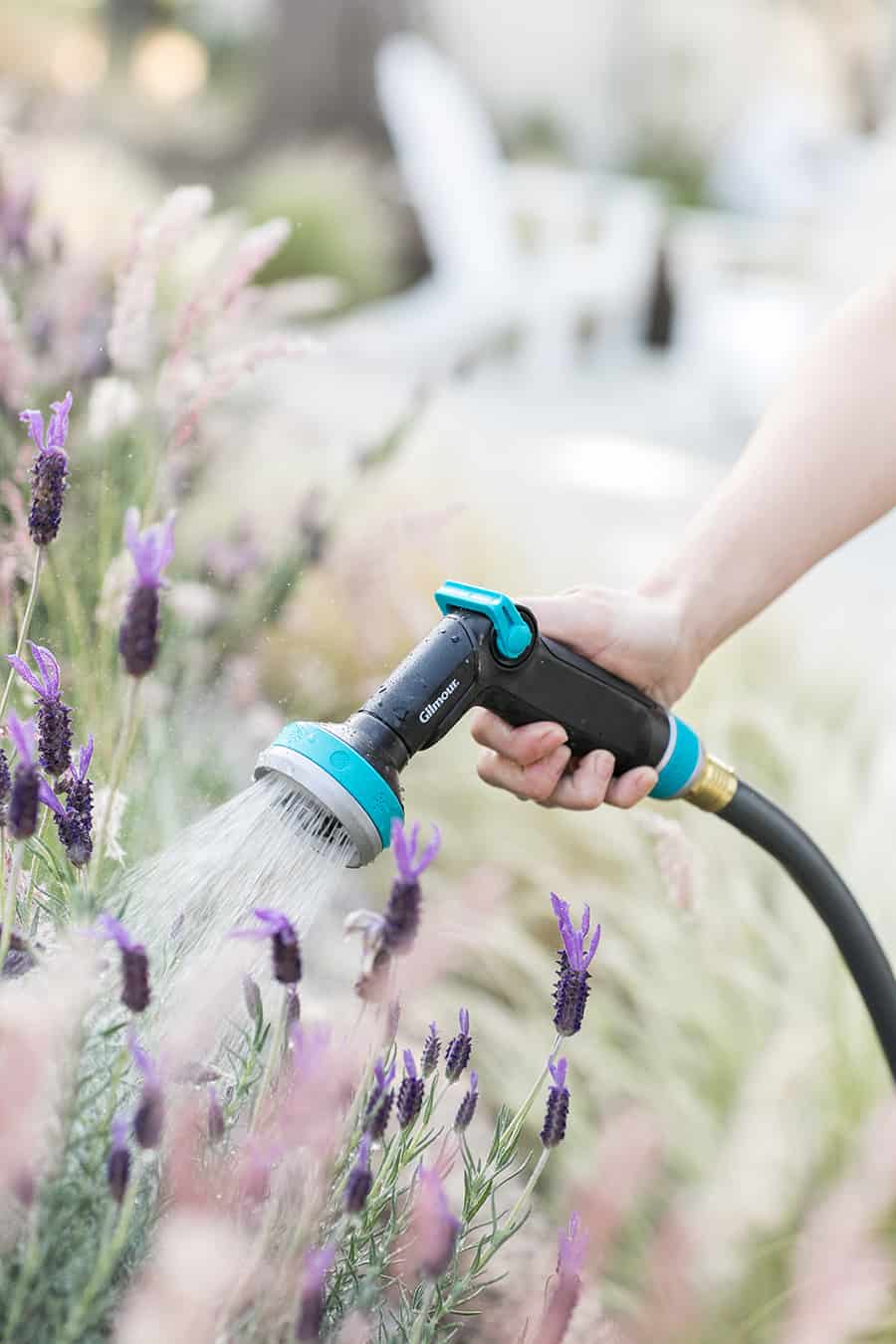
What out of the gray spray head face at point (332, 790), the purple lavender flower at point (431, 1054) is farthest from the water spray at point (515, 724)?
the purple lavender flower at point (431, 1054)

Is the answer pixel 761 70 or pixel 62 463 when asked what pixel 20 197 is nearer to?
pixel 62 463

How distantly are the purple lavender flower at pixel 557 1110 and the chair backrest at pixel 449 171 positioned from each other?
273 inches

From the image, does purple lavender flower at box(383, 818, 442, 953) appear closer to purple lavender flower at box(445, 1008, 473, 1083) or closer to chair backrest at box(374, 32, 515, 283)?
purple lavender flower at box(445, 1008, 473, 1083)

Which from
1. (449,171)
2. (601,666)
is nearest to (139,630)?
(601,666)

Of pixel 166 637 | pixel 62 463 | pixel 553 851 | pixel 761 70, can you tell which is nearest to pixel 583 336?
pixel 553 851

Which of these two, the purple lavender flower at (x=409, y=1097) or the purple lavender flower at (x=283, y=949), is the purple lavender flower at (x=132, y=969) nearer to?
the purple lavender flower at (x=283, y=949)

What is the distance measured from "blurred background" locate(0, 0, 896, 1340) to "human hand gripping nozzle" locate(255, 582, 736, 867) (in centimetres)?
7

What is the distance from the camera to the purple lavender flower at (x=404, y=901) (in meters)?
0.65

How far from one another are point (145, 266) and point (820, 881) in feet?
2.50

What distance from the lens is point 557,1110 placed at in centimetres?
78

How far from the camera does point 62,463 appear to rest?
0.76 metres

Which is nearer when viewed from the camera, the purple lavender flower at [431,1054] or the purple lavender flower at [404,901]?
the purple lavender flower at [404,901]

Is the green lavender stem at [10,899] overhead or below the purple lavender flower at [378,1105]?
below

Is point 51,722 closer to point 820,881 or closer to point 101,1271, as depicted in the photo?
point 101,1271
